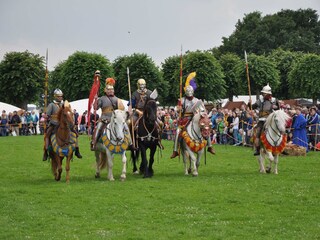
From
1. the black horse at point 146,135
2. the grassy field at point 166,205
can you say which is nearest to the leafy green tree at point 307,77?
the grassy field at point 166,205

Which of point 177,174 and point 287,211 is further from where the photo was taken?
point 177,174

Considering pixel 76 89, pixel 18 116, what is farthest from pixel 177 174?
pixel 76 89

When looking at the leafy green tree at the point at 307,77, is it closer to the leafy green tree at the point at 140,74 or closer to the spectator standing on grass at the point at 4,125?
the leafy green tree at the point at 140,74

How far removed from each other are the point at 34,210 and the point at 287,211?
5052 millimetres

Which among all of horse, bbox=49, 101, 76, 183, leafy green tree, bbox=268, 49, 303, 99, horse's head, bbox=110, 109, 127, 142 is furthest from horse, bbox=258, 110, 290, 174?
leafy green tree, bbox=268, 49, 303, 99

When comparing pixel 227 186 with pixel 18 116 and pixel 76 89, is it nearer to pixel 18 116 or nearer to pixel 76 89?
pixel 18 116

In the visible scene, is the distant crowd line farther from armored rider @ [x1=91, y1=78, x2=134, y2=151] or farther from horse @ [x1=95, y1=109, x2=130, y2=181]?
horse @ [x1=95, y1=109, x2=130, y2=181]

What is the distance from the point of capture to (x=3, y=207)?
1359 centimetres

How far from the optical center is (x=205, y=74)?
54.8 meters

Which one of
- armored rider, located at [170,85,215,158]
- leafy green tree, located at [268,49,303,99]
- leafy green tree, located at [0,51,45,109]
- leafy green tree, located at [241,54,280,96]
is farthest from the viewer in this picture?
leafy green tree, located at [268,49,303,99]

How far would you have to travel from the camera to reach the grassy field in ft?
36.1

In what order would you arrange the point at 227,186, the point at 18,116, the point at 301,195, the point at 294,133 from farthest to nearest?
the point at 18,116
the point at 294,133
the point at 227,186
the point at 301,195

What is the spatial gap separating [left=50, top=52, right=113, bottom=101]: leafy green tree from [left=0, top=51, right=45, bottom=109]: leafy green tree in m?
2.88

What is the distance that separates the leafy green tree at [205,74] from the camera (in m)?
54.7
